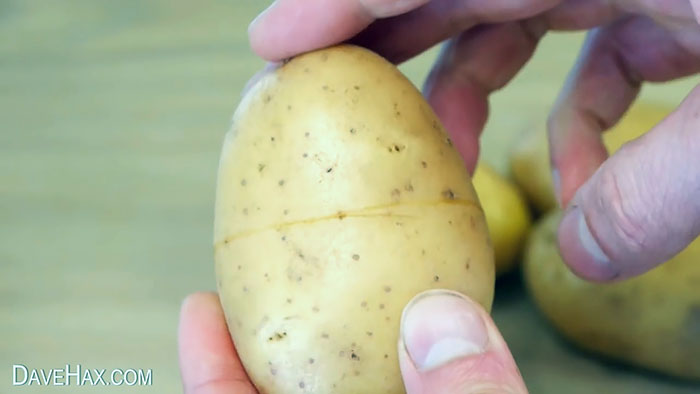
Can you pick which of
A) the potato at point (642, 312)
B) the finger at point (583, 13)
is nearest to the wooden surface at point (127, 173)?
the potato at point (642, 312)

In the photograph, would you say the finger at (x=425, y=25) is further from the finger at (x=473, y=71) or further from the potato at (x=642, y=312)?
the potato at (x=642, y=312)

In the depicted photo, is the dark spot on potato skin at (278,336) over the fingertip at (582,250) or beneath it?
beneath

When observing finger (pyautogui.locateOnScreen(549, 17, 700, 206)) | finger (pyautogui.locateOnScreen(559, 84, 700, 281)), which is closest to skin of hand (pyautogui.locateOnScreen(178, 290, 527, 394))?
finger (pyautogui.locateOnScreen(559, 84, 700, 281))

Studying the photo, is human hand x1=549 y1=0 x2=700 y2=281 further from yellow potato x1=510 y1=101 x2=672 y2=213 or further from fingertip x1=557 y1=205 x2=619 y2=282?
yellow potato x1=510 y1=101 x2=672 y2=213

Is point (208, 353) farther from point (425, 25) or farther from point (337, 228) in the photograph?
point (425, 25)

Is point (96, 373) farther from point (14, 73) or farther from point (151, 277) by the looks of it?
point (14, 73)

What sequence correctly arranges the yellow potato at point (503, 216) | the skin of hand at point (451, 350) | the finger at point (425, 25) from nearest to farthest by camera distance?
the skin of hand at point (451, 350)
the finger at point (425, 25)
the yellow potato at point (503, 216)

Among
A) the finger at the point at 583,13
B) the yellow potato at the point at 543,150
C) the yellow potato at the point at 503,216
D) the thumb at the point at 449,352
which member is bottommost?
the thumb at the point at 449,352
